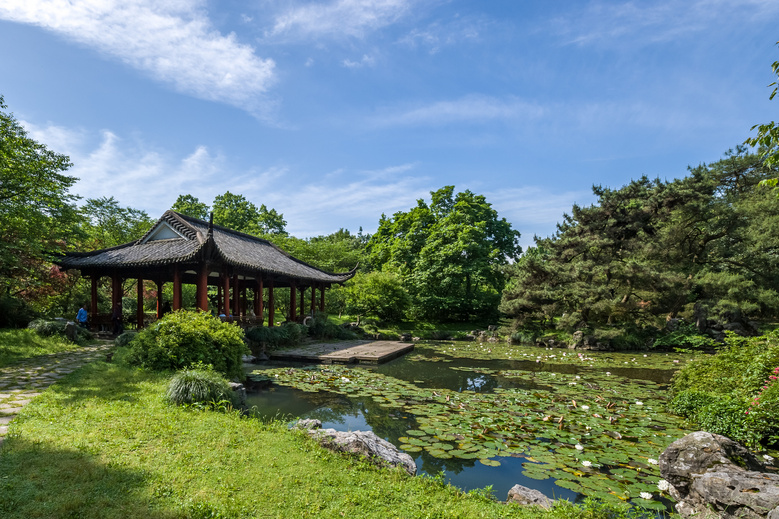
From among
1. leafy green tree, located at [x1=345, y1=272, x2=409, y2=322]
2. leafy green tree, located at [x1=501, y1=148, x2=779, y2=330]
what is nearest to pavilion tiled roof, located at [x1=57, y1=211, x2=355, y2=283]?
leafy green tree, located at [x1=345, y1=272, x2=409, y2=322]

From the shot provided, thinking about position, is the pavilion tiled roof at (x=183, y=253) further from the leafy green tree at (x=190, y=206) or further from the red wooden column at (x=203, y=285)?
the leafy green tree at (x=190, y=206)

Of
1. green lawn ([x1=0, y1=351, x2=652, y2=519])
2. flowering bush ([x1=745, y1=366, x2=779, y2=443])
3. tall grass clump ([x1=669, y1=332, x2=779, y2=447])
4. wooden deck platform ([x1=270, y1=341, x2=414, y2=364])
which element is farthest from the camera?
wooden deck platform ([x1=270, y1=341, x2=414, y2=364])

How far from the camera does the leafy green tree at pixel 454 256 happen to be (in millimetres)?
25641

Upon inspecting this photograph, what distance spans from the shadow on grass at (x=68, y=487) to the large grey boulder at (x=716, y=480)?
4.26m

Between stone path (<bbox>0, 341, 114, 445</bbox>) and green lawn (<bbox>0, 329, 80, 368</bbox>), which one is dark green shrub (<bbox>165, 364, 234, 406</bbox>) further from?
green lawn (<bbox>0, 329, 80, 368</bbox>)

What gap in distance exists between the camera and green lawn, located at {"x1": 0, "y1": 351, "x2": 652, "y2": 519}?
284 cm

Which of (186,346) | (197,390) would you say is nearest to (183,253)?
(186,346)

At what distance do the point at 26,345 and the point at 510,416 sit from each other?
10663 millimetres

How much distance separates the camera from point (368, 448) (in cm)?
412

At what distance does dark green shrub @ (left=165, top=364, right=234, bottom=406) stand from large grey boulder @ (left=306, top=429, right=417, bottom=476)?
2007 mm

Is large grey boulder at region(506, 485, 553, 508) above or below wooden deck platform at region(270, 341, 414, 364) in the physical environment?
above

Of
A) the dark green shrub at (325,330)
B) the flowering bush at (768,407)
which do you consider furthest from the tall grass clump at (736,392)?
the dark green shrub at (325,330)

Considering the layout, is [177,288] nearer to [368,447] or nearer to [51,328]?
[51,328]

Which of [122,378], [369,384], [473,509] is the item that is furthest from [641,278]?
[122,378]
